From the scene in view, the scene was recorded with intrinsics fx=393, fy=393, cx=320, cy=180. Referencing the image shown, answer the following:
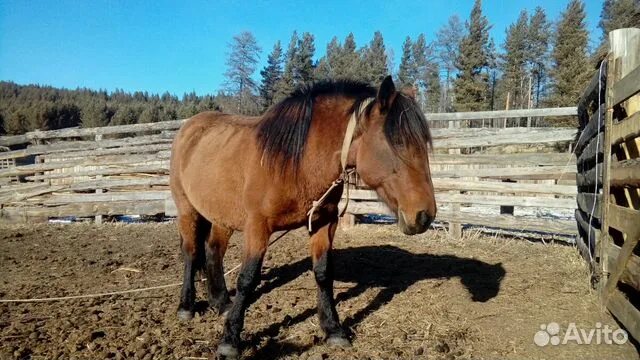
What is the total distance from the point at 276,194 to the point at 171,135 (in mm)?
8898

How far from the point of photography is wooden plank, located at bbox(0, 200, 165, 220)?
32.4ft

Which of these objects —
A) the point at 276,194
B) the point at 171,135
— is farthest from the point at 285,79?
the point at 276,194

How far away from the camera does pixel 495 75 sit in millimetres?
43594

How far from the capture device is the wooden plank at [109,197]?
393 inches

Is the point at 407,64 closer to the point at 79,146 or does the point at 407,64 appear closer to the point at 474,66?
the point at 474,66

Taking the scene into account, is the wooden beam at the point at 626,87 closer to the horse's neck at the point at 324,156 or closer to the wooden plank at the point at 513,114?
the horse's neck at the point at 324,156

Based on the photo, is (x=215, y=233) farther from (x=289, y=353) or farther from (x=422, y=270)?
(x=422, y=270)

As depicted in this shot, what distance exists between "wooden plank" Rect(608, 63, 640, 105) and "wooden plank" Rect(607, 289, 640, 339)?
5.20 ft

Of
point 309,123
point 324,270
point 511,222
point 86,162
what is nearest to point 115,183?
point 86,162

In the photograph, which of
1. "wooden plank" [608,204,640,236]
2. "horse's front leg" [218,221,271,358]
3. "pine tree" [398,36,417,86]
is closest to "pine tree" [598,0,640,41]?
"pine tree" [398,36,417,86]

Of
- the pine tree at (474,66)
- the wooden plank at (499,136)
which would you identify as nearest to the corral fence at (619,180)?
the wooden plank at (499,136)

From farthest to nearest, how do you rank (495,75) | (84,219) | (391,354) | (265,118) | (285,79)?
(495,75), (285,79), (84,219), (265,118), (391,354)

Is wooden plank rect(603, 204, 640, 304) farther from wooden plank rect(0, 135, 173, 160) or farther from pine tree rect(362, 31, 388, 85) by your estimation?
pine tree rect(362, 31, 388, 85)

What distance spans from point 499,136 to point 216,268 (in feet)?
19.9
